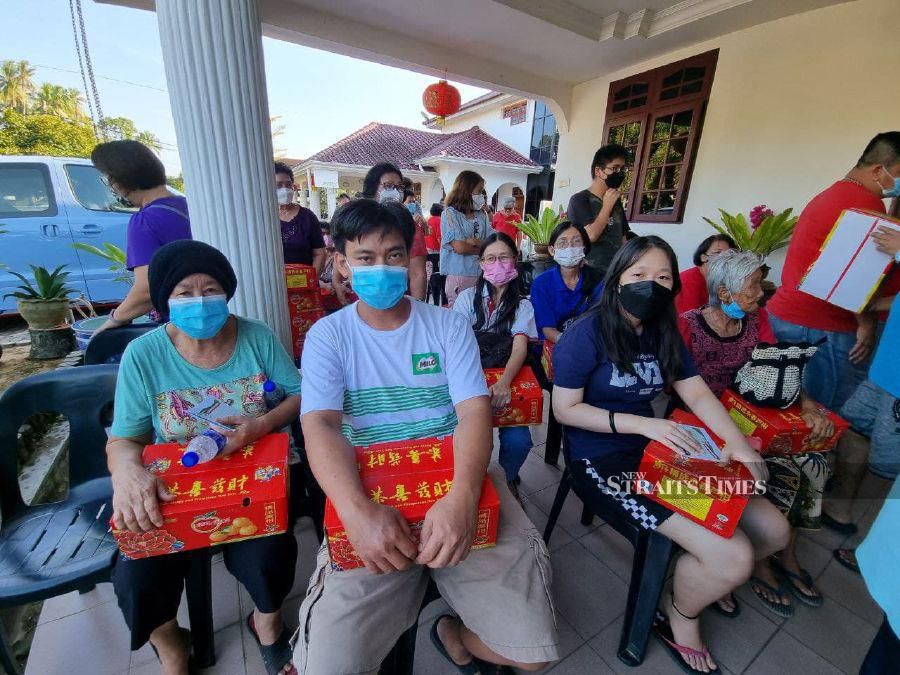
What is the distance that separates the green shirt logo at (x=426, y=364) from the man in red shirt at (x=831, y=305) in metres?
2.01

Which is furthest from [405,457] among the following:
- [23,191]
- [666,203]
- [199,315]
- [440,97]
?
[23,191]

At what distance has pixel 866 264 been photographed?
1.78 m

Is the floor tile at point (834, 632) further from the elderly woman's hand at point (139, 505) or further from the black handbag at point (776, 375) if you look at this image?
the elderly woman's hand at point (139, 505)

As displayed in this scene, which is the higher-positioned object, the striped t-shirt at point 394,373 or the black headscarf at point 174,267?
the black headscarf at point 174,267

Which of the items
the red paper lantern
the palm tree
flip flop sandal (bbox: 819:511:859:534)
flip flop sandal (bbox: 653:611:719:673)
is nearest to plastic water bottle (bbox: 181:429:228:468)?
flip flop sandal (bbox: 653:611:719:673)

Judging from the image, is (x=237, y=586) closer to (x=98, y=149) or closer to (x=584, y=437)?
(x=584, y=437)

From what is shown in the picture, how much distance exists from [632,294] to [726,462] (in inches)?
25.6

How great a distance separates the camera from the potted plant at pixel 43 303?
3.76 meters

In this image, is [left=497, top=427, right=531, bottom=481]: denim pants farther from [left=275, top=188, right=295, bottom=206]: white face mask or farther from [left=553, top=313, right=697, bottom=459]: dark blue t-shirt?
[left=275, top=188, right=295, bottom=206]: white face mask

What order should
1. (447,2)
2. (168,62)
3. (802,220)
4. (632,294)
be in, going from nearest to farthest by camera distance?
(632,294)
(168,62)
(802,220)
(447,2)

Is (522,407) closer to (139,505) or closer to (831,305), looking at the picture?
(139,505)

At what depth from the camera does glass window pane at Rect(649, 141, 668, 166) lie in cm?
484

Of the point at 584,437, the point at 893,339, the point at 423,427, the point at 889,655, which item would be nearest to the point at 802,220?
the point at 893,339

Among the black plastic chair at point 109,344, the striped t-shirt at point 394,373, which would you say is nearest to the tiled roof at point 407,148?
the black plastic chair at point 109,344
